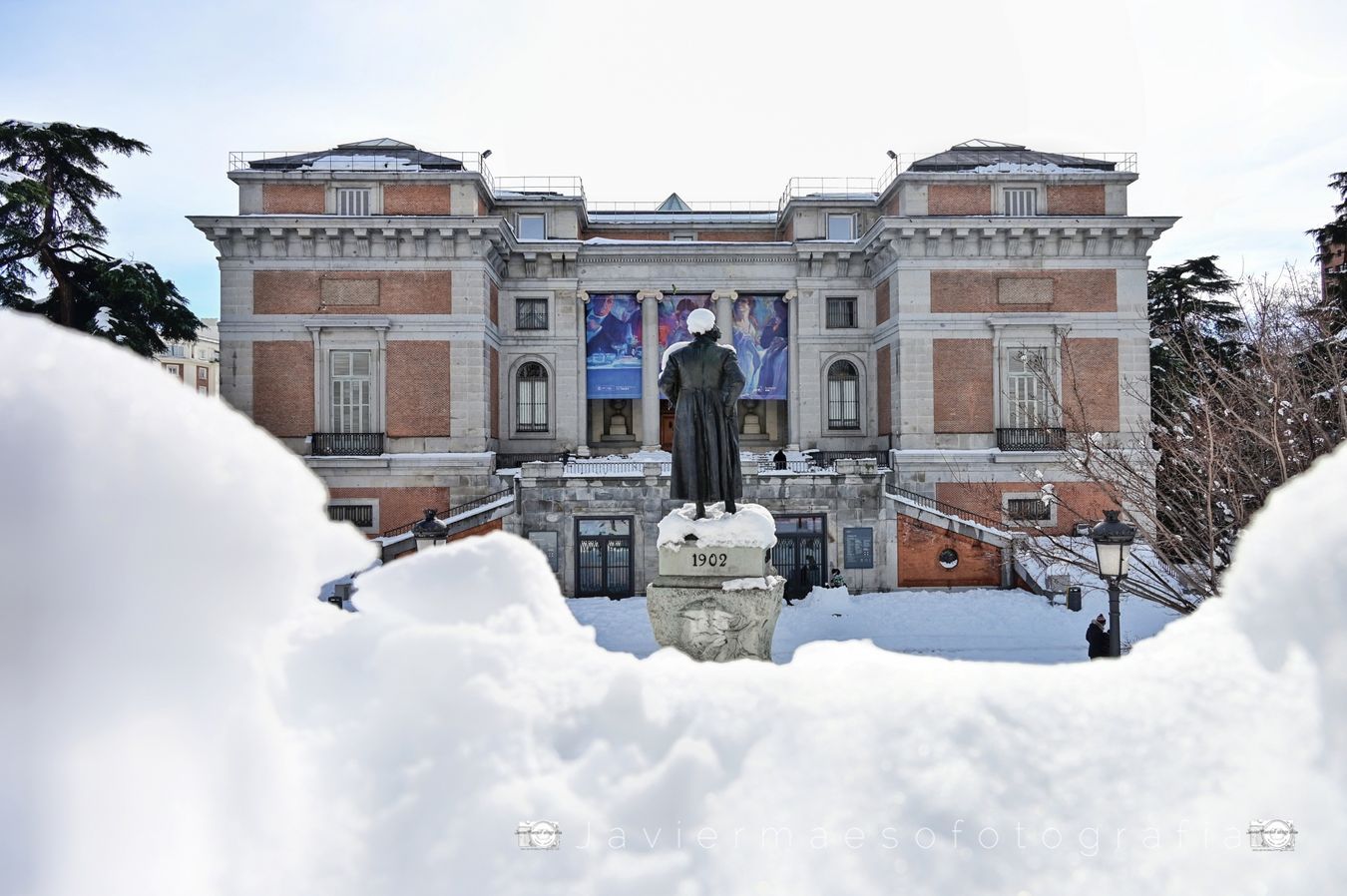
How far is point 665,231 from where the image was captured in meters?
32.8

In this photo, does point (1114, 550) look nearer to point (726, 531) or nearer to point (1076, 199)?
point (726, 531)

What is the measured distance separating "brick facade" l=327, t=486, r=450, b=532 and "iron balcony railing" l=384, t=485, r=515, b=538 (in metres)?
0.21

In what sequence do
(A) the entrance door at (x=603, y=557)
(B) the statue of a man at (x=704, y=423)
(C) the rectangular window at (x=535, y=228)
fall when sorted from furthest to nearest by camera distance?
(C) the rectangular window at (x=535, y=228), (A) the entrance door at (x=603, y=557), (B) the statue of a man at (x=704, y=423)

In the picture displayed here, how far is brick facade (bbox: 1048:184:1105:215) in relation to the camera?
84.4 ft

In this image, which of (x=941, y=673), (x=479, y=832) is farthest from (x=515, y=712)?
(x=941, y=673)

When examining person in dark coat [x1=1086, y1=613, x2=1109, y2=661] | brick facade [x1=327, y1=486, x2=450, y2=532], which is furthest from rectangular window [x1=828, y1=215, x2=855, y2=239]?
person in dark coat [x1=1086, y1=613, x2=1109, y2=661]

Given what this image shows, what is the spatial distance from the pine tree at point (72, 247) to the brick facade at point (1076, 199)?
30370mm

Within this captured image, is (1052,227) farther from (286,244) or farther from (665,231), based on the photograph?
(286,244)

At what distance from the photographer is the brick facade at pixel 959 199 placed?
83.1 ft

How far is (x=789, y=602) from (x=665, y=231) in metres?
19.4

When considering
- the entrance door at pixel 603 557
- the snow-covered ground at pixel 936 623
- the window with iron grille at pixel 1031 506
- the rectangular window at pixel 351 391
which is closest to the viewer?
the snow-covered ground at pixel 936 623

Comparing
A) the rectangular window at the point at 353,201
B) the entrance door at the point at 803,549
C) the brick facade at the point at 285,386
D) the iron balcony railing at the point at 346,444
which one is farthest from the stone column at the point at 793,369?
the brick facade at the point at 285,386

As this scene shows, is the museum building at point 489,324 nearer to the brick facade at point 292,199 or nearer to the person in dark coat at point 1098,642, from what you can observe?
the brick facade at point 292,199

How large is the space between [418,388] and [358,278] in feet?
14.3
